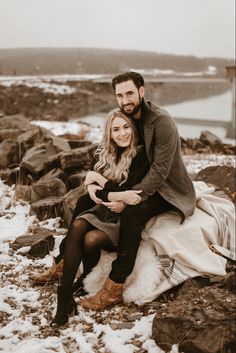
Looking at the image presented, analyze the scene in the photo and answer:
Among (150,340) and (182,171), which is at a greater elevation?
(182,171)

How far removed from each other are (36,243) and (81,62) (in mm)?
56004

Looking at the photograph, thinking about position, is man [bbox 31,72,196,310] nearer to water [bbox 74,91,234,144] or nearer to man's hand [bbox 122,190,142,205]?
man's hand [bbox 122,190,142,205]

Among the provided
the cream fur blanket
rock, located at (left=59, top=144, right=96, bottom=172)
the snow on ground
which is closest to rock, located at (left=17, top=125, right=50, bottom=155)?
rock, located at (left=59, top=144, right=96, bottom=172)

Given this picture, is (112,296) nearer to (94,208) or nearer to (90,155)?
(94,208)

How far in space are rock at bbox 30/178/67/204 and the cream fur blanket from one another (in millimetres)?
2267

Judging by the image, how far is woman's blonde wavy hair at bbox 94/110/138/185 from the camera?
389 cm

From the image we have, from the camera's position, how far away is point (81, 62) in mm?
58625

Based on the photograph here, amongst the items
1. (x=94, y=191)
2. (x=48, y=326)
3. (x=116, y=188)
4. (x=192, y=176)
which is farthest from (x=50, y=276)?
(x=192, y=176)

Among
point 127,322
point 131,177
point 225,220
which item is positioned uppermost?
point 131,177

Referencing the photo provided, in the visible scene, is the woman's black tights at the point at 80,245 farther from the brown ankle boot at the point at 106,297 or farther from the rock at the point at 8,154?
the rock at the point at 8,154

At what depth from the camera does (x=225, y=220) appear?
428cm

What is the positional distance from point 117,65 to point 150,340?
63.1m

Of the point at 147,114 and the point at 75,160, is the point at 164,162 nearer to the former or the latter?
the point at 147,114

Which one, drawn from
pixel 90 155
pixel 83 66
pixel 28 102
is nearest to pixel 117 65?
pixel 83 66
